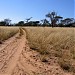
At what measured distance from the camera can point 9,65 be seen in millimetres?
6043

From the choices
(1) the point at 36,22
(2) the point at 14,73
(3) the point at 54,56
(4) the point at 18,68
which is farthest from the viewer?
(1) the point at 36,22

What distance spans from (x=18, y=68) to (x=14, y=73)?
1.68 feet

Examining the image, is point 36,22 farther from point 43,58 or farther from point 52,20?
point 43,58

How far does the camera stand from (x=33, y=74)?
5.49m

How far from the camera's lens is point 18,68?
19.1 feet

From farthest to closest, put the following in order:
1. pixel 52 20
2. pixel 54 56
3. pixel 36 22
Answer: pixel 36 22
pixel 52 20
pixel 54 56

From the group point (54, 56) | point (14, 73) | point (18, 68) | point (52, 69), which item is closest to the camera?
point (14, 73)

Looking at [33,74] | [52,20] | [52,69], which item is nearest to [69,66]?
[52,69]

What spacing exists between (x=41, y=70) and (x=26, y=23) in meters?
79.5

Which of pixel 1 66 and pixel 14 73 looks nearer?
pixel 14 73

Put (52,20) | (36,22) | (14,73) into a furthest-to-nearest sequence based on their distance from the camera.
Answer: (36,22)
(52,20)
(14,73)

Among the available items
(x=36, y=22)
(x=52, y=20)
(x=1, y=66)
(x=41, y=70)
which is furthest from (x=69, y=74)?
(x=36, y=22)

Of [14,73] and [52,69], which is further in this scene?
[52,69]

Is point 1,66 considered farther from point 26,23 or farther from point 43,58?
point 26,23
